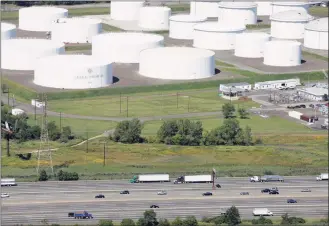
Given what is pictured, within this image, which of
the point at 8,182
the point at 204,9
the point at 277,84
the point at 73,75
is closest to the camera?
the point at 8,182

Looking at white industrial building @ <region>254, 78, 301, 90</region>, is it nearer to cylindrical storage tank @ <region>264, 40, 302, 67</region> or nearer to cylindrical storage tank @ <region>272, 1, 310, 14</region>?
cylindrical storage tank @ <region>264, 40, 302, 67</region>

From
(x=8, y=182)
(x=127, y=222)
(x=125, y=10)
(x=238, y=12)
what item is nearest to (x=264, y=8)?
(x=238, y=12)

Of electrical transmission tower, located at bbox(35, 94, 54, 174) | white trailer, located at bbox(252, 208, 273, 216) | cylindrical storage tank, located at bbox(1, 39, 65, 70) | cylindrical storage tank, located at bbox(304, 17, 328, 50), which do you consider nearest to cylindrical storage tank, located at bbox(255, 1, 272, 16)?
cylindrical storage tank, located at bbox(304, 17, 328, 50)

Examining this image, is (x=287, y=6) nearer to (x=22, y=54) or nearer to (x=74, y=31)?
(x=74, y=31)

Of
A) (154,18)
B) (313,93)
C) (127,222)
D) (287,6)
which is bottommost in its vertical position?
(313,93)

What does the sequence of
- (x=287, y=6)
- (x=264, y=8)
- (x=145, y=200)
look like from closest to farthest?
(x=145, y=200), (x=287, y=6), (x=264, y=8)

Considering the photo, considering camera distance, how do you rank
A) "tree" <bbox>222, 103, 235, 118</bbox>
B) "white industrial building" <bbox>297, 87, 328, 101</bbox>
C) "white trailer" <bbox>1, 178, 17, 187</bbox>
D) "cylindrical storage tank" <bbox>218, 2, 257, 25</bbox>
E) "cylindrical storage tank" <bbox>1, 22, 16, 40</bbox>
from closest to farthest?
"white trailer" <bbox>1, 178, 17, 187</bbox>, "tree" <bbox>222, 103, 235, 118</bbox>, "white industrial building" <bbox>297, 87, 328, 101</bbox>, "cylindrical storage tank" <bbox>1, 22, 16, 40</bbox>, "cylindrical storage tank" <bbox>218, 2, 257, 25</bbox>
